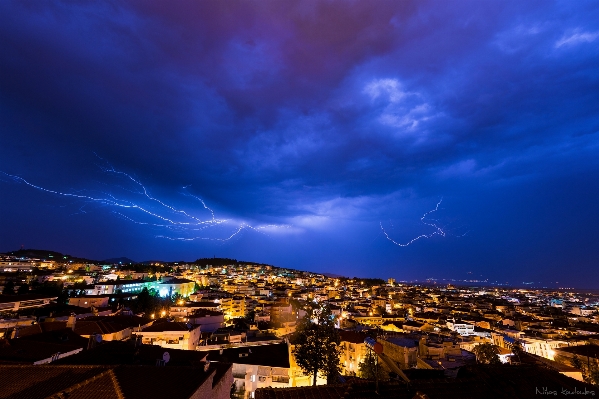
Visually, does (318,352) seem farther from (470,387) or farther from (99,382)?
(470,387)

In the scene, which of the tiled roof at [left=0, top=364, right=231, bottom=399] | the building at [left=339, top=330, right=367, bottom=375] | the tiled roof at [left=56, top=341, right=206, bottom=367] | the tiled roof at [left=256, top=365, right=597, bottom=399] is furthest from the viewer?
the building at [left=339, top=330, right=367, bottom=375]

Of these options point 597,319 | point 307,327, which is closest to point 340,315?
point 307,327

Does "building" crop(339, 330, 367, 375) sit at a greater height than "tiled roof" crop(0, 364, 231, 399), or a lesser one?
lesser

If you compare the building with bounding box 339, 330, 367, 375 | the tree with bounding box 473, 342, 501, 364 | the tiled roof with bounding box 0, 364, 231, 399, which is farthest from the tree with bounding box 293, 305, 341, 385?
the tree with bounding box 473, 342, 501, 364

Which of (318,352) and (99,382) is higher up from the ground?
(99,382)

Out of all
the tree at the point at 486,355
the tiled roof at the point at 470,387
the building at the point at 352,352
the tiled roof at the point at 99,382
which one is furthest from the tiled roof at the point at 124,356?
the tree at the point at 486,355

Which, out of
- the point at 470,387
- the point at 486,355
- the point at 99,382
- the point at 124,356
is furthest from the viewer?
the point at 486,355

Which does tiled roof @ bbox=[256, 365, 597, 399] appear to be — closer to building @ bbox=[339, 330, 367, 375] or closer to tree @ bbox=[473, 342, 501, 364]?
tree @ bbox=[473, 342, 501, 364]

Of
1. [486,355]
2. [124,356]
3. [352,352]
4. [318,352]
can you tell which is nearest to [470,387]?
[124,356]

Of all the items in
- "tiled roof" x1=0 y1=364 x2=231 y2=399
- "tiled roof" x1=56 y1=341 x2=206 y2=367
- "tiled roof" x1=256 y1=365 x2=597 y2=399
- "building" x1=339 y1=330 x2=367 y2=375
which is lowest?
"building" x1=339 y1=330 x2=367 y2=375

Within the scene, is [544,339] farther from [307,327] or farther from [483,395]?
[483,395]

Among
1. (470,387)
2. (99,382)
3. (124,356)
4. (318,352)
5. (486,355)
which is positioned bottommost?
(486,355)

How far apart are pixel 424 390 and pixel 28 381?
13479 millimetres

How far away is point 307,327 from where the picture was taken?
2545cm
